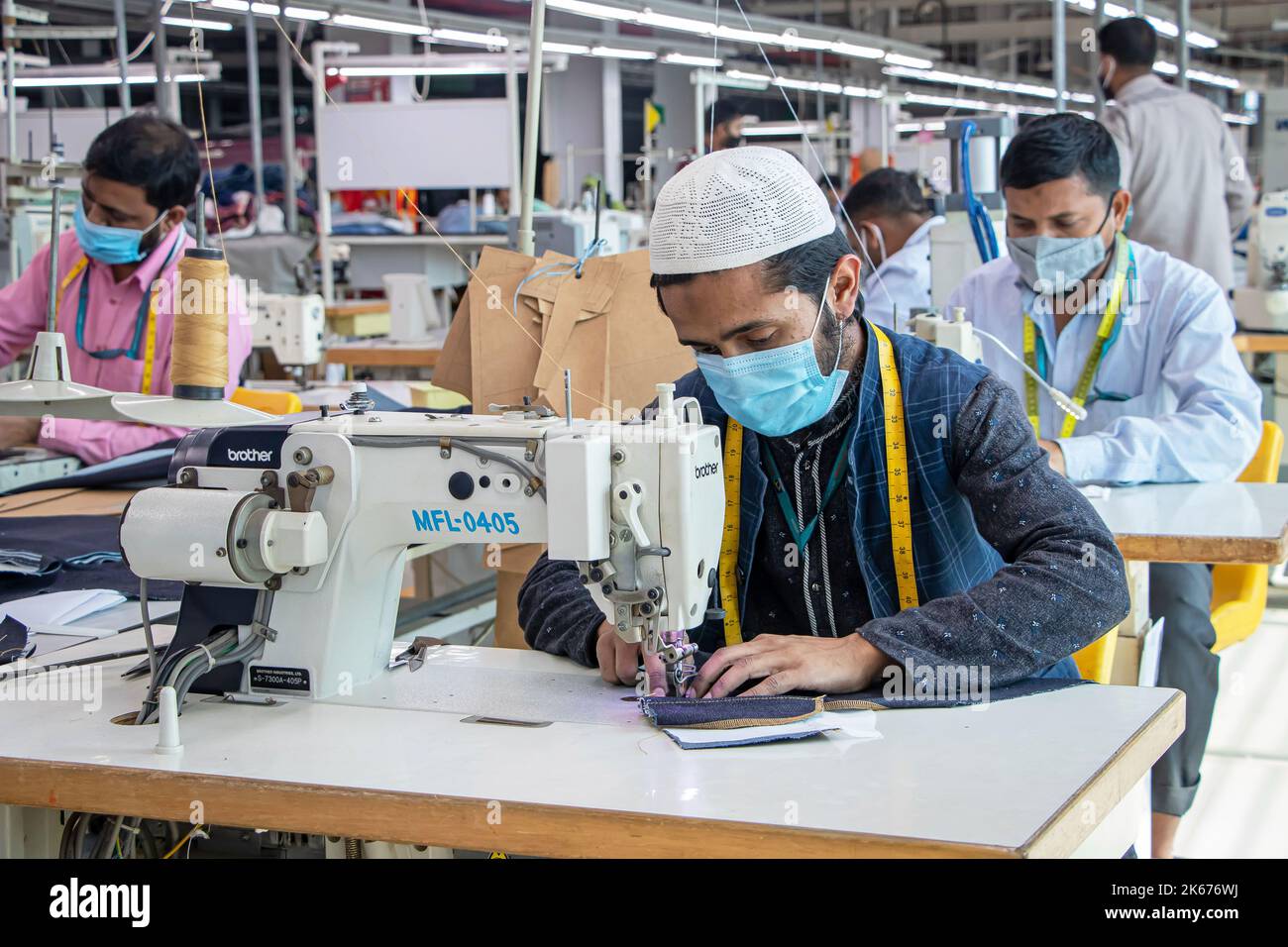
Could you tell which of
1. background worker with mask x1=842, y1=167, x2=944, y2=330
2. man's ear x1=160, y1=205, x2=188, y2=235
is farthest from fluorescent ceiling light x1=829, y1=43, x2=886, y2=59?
man's ear x1=160, y1=205, x2=188, y2=235

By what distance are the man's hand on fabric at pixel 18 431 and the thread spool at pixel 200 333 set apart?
145 cm

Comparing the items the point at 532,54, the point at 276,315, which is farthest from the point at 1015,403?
the point at 276,315

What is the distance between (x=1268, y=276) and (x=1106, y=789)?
16.4 ft

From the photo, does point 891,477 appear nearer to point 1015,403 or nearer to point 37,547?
point 1015,403

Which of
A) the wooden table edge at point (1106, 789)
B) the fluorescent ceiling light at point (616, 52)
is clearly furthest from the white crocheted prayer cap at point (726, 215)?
the fluorescent ceiling light at point (616, 52)

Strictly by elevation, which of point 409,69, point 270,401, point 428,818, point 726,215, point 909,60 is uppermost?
point 909,60

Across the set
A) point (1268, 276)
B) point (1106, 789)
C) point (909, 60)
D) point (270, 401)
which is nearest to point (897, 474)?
point (1106, 789)

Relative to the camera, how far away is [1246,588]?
3.07 metres

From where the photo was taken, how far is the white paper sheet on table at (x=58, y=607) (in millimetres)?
1960

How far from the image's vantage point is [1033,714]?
4.75 ft

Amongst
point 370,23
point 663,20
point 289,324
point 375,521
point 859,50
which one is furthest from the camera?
point 859,50

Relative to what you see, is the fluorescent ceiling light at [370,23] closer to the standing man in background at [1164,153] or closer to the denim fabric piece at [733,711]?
the standing man in background at [1164,153]

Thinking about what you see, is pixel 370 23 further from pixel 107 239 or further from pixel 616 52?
pixel 107 239
